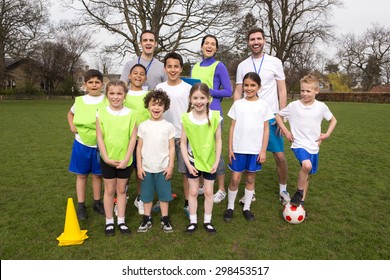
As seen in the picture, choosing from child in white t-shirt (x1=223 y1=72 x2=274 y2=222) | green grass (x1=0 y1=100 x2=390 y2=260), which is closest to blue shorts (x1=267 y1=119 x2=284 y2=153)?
child in white t-shirt (x1=223 y1=72 x2=274 y2=222)

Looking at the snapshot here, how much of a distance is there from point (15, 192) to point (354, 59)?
65596 millimetres

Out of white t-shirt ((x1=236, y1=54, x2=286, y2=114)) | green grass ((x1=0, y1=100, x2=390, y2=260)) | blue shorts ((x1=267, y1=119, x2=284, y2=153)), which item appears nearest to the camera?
green grass ((x1=0, y1=100, x2=390, y2=260))

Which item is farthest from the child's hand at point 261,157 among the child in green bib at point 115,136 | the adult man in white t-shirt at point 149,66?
the adult man in white t-shirt at point 149,66

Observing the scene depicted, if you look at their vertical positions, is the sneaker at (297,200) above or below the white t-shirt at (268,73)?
below

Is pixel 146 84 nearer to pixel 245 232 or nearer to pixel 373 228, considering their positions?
pixel 245 232

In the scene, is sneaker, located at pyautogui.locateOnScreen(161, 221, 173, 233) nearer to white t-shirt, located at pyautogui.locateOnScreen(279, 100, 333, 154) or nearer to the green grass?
the green grass

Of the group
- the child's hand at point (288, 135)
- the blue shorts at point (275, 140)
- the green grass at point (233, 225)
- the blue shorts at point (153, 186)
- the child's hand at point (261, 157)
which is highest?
the child's hand at point (288, 135)

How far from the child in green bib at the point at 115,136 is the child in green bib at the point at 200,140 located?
632 millimetres

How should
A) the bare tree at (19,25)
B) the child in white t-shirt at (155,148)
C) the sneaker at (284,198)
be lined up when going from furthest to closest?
1. the bare tree at (19,25)
2. the sneaker at (284,198)
3. the child in white t-shirt at (155,148)

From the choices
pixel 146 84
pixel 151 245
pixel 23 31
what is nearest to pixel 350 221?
pixel 151 245

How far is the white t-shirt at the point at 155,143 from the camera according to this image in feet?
11.5

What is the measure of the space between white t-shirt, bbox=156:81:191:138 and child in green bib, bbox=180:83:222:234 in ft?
1.18

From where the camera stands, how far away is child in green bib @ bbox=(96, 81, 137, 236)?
3.46m

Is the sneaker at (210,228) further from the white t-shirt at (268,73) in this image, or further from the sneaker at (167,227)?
the white t-shirt at (268,73)
